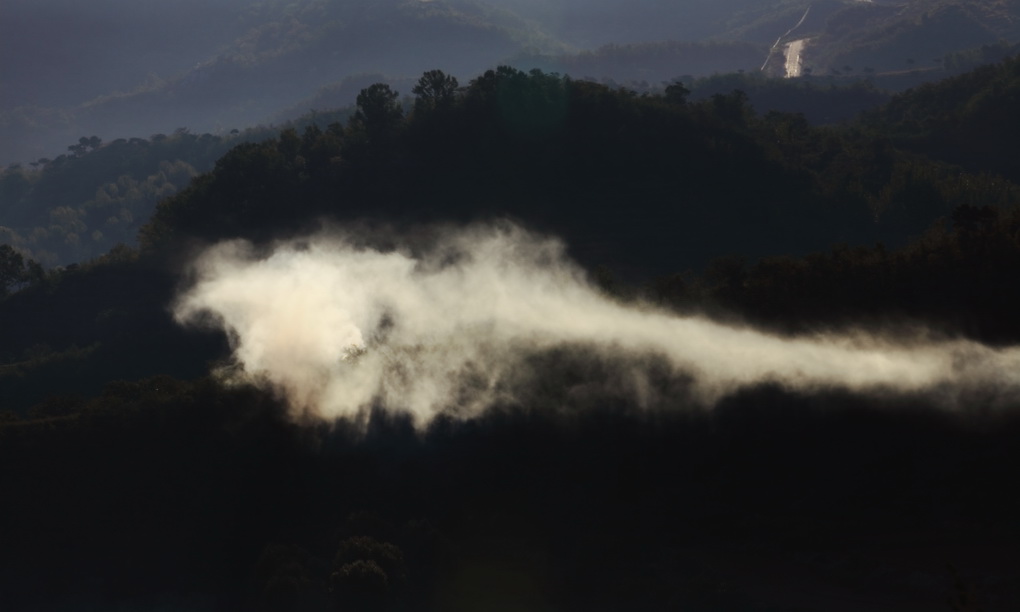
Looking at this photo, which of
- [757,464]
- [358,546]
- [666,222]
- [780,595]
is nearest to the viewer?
[780,595]

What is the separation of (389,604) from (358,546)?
17.1 feet

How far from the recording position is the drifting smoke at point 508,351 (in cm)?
8931

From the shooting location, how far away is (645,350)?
9788cm

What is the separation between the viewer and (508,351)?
101 metres

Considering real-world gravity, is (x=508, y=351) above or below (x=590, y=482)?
above

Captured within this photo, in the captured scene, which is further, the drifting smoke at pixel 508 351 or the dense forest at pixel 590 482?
the drifting smoke at pixel 508 351

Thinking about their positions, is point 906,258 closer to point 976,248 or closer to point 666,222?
point 976,248

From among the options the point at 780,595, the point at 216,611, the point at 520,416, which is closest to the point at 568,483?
the point at 520,416

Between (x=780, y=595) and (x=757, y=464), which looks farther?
(x=757, y=464)

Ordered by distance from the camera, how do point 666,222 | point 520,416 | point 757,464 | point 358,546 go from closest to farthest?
point 358,546 < point 757,464 < point 520,416 < point 666,222

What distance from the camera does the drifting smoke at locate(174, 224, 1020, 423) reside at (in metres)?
89.3

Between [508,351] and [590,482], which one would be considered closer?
[590,482]

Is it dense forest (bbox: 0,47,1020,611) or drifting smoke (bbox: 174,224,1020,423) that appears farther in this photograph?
drifting smoke (bbox: 174,224,1020,423)

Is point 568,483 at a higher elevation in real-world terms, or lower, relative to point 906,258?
lower
